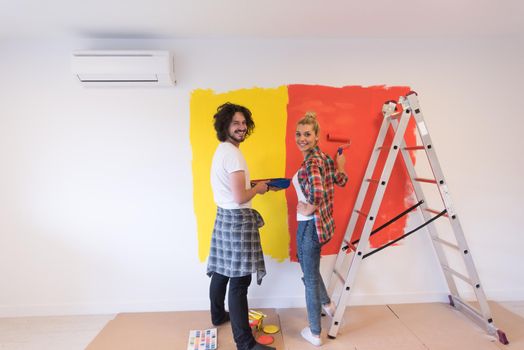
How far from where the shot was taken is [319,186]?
172 cm

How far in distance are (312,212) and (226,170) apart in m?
0.56

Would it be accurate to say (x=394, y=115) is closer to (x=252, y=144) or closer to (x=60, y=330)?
(x=252, y=144)

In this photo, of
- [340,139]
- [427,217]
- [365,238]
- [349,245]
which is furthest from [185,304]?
A: [427,217]

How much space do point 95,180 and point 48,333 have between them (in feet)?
3.49

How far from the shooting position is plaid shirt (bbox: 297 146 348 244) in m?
1.73

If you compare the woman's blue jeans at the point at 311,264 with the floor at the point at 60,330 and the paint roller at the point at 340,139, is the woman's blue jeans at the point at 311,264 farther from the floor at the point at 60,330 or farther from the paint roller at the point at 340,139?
the paint roller at the point at 340,139

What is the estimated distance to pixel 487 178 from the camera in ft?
7.74

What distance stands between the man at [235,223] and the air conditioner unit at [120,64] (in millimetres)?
614

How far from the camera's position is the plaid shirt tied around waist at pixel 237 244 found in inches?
68.6

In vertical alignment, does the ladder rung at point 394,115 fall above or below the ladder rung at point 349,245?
above

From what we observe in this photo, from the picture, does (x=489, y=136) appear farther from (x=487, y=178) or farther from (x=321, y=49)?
(x=321, y=49)

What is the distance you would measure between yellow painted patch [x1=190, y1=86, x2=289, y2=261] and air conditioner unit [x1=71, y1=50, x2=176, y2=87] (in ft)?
0.98

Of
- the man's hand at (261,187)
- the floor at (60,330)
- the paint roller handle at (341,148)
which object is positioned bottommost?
the floor at (60,330)

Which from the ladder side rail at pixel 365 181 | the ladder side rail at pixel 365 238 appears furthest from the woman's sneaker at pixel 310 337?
the ladder side rail at pixel 365 181
